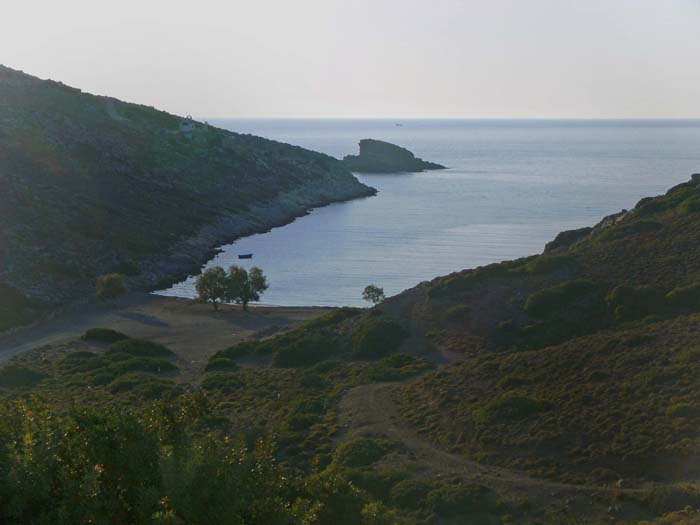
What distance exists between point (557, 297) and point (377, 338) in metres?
9.41

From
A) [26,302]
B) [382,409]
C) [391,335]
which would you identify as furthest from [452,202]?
[382,409]

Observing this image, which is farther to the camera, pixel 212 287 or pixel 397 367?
pixel 212 287

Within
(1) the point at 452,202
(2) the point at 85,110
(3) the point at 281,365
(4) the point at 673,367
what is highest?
(2) the point at 85,110

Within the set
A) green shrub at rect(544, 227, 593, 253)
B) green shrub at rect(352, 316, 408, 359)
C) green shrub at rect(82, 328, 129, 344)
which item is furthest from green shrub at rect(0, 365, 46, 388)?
green shrub at rect(544, 227, 593, 253)

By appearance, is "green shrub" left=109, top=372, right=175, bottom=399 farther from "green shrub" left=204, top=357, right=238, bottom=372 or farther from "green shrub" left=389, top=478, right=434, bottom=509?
"green shrub" left=389, top=478, right=434, bottom=509

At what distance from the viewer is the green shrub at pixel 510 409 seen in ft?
87.0

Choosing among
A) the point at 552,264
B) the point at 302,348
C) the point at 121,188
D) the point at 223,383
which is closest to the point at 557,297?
the point at 552,264

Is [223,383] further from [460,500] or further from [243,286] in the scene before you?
[243,286]

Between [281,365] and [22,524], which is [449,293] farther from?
[22,524]

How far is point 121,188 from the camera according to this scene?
9900 cm

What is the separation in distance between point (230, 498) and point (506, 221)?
107766 mm

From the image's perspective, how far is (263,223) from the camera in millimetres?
114438

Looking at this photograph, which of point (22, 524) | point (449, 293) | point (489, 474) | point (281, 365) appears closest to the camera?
point (22, 524)

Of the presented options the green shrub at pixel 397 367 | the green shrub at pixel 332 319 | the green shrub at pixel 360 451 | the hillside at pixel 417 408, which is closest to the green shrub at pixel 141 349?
the hillside at pixel 417 408
